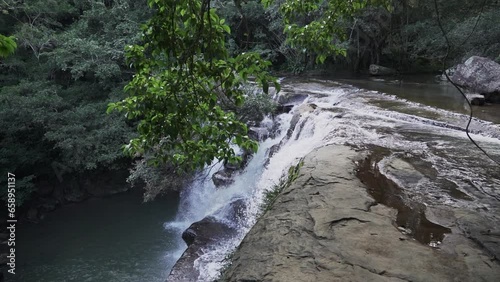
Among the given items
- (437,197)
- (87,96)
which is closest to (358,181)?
(437,197)

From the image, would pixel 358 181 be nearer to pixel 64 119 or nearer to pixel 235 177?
pixel 235 177

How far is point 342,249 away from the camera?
2.89 meters

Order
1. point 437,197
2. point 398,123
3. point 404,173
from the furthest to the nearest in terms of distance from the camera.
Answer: point 398,123
point 404,173
point 437,197

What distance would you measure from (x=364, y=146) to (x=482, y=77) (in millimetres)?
6347

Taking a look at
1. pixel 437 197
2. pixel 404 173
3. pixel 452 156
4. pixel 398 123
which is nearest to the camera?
pixel 437 197

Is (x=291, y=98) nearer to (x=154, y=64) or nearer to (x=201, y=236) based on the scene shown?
(x=201, y=236)

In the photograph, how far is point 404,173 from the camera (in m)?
4.83

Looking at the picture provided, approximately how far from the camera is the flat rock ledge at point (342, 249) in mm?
2600

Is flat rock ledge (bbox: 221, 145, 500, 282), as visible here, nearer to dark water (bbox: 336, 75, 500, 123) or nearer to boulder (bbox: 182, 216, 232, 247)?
boulder (bbox: 182, 216, 232, 247)

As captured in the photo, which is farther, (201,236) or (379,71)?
(379,71)

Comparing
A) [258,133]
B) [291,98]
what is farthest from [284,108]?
[258,133]

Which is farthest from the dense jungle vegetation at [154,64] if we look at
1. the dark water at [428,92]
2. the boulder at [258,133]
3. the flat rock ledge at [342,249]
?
the dark water at [428,92]

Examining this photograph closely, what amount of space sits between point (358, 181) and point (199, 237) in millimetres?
3524

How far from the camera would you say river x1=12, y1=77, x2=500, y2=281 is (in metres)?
5.14
